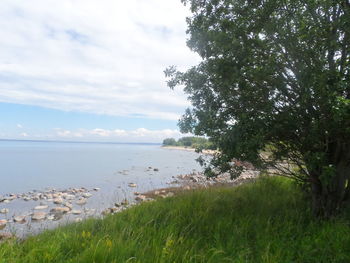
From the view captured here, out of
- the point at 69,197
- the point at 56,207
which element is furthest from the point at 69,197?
the point at 56,207

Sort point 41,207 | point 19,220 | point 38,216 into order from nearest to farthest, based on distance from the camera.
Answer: point 19,220 → point 38,216 → point 41,207

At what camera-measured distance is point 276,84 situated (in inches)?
221

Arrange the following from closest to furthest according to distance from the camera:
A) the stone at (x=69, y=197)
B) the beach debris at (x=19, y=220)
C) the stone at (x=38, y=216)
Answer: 1. the beach debris at (x=19, y=220)
2. the stone at (x=38, y=216)
3. the stone at (x=69, y=197)

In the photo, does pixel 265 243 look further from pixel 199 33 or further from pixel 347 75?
pixel 199 33

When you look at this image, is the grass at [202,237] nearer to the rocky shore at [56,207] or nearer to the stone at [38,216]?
the rocky shore at [56,207]

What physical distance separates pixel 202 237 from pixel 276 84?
3617 millimetres

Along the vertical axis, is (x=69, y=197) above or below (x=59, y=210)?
below

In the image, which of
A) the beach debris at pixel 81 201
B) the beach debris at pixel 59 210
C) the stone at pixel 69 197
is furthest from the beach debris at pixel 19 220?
the stone at pixel 69 197

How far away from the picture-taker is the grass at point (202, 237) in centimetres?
402

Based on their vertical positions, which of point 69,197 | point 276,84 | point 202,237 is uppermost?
point 276,84

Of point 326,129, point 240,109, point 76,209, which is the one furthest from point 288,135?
point 76,209

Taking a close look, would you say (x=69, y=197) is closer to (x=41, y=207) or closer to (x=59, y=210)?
(x=41, y=207)

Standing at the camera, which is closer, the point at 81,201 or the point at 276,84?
the point at 276,84

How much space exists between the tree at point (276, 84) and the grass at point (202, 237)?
3.45 ft
